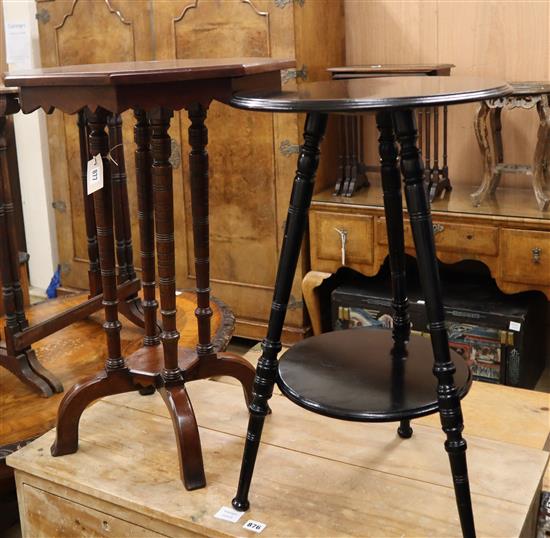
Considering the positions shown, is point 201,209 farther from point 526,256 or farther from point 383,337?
point 526,256

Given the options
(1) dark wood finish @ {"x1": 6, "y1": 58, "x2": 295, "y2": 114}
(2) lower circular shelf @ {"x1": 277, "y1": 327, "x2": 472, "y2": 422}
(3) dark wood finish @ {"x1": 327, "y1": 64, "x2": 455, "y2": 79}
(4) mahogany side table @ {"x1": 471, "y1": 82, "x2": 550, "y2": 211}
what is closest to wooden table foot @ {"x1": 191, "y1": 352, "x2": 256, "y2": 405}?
(2) lower circular shelf @ {"x1": 277, "y1": 327, "x2": 472, "y2": 422}

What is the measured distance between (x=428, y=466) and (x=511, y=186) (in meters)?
1.92

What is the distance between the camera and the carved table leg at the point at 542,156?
2.91m

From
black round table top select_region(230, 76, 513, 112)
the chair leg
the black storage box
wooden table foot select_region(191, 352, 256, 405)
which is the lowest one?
the black storage box

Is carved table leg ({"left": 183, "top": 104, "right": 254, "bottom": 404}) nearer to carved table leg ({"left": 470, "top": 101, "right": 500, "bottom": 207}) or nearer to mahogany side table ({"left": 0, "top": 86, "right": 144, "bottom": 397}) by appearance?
mahogany side table ({"left": 0, "top": 86, "right": 144, "bottom": 397})

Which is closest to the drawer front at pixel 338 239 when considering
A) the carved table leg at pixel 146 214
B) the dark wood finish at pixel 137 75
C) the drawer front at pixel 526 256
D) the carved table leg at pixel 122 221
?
the drawer front at pixel 526 256

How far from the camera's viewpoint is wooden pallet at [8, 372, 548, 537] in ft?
5.08

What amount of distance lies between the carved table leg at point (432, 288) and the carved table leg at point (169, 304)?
1.72 ft

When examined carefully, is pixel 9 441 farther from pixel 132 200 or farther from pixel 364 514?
pixel 132 200

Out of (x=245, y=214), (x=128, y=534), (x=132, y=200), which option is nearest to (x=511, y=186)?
(x=245, y=214)

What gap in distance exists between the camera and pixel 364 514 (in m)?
1.56

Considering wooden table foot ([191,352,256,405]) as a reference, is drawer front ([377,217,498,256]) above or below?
above

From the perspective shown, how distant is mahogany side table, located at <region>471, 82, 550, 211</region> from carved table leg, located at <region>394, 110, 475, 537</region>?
1.64 metres

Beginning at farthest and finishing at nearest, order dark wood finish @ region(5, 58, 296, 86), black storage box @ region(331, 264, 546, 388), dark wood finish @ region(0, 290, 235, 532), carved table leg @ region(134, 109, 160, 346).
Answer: black storage box @ region(331, 264, 546, 388), dark wood finish @ region(0, 290, 235, 532), carved table leg @ region(134, 109, 160, 346), dark wood finish @ region(5, 58, 296, 86)
